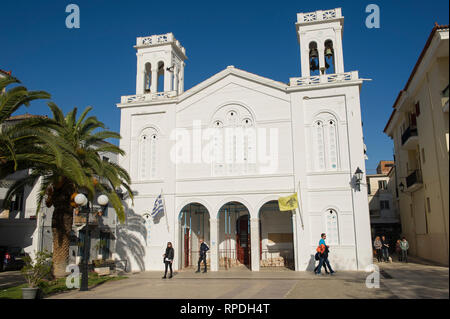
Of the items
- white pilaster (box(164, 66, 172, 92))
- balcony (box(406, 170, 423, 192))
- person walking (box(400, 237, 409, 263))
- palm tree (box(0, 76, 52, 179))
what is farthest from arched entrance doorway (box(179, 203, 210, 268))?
balcony (box(406, 170, 423, 192))

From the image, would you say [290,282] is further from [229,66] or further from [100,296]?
[229,66]

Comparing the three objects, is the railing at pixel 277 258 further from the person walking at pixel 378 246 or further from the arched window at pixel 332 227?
the person walking at pixel 378 246

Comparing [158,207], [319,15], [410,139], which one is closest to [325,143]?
[319,15]

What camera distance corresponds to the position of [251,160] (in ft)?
73.3

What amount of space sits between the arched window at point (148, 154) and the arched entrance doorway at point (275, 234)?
7.29 meters

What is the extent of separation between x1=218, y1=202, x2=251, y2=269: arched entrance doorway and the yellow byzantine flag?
4071mm

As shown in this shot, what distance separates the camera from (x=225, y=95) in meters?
23.8

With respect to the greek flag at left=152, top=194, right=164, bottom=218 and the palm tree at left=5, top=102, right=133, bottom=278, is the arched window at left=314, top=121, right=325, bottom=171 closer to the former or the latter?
the greek flag at left=152, top=194, right=164, bottom=218

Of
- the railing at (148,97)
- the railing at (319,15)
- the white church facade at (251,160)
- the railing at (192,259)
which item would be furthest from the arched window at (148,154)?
the railing at (319,15)

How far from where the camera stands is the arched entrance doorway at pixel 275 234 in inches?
958

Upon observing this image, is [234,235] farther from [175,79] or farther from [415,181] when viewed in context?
Answer: [415,181]

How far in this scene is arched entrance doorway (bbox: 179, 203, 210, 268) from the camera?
2373 centimetres
